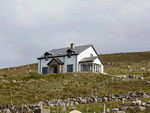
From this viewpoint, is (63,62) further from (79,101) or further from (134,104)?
(134,104)

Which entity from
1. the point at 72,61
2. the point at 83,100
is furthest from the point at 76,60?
the point at 83,100

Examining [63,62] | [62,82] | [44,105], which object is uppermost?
[63,62]

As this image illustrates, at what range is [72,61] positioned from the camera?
2499 inches

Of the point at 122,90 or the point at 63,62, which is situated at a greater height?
the point at 63,62

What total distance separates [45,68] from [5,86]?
2087cm

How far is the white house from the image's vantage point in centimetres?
6253

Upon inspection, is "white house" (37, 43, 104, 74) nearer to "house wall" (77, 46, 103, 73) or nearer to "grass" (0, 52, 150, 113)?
"house wall" (77, 46, 103, 73)

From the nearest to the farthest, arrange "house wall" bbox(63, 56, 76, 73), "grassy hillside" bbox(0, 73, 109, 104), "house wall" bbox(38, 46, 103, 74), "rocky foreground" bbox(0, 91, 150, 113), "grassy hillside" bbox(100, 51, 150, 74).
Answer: "rocky foreground" bbox(0, 91, 150, 113)
"grassy hillside" bbox(0, 73, 109, 104)
"house wall" bbox(38, 46, 103, 74)
"house wall" bbox(63, 56, 76, 73)
"grassy hillside" bbox(100, 51, 150, 74)

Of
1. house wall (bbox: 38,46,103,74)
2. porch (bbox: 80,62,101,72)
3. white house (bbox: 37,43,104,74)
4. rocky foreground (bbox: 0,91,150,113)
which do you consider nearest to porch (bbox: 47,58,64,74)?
white house (bbox: 37,43,104,74)

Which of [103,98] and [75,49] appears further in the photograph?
[75,49]

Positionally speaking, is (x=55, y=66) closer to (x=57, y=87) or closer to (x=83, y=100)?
(x=57, y=87)

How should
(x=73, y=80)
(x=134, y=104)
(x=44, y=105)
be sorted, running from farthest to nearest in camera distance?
(x=73, y=80), (x=44, y=105), (x=134, y=104)

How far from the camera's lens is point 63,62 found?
65000 mm

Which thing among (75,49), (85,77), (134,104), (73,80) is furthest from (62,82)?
(134,104)
